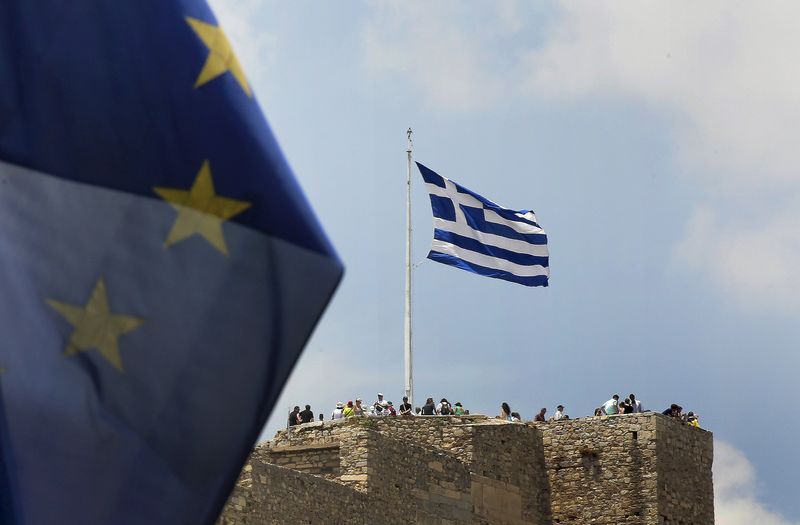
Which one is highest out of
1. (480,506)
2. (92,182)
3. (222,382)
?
(480,506)

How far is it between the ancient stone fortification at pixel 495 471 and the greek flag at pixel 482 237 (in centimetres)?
304

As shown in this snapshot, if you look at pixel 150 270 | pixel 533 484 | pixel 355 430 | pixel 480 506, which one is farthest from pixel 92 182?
pixel 533 484

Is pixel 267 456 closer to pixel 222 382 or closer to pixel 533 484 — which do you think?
pixel 533 484

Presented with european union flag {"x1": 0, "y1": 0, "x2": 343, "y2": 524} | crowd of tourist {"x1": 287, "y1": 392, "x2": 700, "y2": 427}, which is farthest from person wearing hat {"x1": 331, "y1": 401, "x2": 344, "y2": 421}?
european union flag {"x1": 0, "y1": 0, "x2": 343, "y2": 524}

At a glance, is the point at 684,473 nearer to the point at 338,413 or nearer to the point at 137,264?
the point at 338,413

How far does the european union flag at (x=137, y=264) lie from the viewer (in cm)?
782

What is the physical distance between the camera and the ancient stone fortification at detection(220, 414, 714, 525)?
27828mm

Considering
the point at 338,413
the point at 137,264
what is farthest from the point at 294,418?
the point at 137,264

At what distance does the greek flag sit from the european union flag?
1027 inches

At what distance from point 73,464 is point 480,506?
2367 cm

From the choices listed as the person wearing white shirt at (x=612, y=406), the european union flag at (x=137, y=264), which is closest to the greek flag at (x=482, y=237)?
the person wearing white shirt at (x=612, y=406)

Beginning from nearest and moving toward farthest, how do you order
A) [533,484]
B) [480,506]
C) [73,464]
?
[73,464], [480,506], [533,484]

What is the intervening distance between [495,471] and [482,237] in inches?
196

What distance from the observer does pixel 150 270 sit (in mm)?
7941
